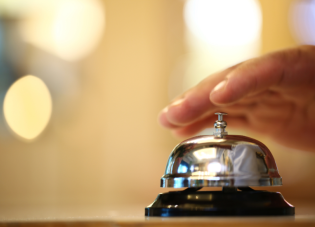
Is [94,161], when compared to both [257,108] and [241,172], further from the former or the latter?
→ [241,172]

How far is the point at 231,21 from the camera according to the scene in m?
2.52

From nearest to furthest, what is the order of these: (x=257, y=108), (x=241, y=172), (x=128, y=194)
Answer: (x=241, y=172) → (x=257, y=108) → (x=128, y=194)

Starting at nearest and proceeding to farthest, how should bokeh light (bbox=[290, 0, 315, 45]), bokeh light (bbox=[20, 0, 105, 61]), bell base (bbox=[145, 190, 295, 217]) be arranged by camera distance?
1. bell base (bbox=[145, 190, 295, 217])
2. bokeh light (bbox=[290, 0, 315, 45])
3. bokeh light (bbox=[20, 0, 105, 61])

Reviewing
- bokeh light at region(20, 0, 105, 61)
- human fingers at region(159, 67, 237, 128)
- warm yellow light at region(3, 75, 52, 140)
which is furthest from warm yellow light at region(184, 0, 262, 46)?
human fingers at region(159, 67, 237, 128)

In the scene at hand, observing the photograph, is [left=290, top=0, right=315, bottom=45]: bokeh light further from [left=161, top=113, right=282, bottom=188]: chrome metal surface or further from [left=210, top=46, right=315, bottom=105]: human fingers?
[left=161, top=113, right=282, bottom=188]: chrome metal surface

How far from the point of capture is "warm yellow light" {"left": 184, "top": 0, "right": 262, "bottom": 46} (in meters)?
2.52

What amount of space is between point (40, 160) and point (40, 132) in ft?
0.66

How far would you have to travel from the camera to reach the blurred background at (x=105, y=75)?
2.51m

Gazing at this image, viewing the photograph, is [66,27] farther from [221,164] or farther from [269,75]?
[221,164]

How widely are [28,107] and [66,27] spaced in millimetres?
638

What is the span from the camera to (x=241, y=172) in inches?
16.6

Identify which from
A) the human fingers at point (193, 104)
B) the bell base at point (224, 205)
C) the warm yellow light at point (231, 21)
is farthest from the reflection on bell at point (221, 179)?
the warm yellow light at point (231, 21)

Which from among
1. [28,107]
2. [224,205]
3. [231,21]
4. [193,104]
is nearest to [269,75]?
[193,104]

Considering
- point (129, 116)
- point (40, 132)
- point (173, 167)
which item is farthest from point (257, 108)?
point (40, 132)
